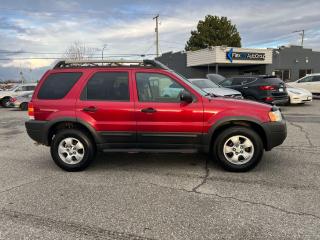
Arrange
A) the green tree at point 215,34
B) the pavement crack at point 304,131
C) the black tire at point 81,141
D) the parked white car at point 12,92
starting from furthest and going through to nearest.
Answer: the green tree at point 215,34 → the parked white car at point 12,92 → the pavement crack at point 304,131 → the black tire at point 81,141

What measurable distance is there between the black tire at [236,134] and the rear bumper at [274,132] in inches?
5.7

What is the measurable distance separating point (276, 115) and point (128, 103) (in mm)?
2406

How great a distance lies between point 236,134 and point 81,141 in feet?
8.34

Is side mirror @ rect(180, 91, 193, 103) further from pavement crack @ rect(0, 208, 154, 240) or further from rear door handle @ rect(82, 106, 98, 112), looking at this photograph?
pavement crack @ rect(0, 208, 154, 240)

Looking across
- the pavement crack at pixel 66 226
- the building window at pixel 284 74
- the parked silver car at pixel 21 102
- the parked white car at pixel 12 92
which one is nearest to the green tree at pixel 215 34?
the building window at pixel 284 74

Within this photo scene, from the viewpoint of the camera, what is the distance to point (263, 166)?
17.6 ft

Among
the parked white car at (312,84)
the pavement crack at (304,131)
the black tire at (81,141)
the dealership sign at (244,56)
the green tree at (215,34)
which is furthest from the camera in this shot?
the green tree at (215,34)

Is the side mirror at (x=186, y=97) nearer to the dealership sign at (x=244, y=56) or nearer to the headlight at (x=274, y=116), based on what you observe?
the headlight at (x=274, y=116)

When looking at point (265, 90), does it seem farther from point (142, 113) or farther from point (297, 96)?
point (142, 113)

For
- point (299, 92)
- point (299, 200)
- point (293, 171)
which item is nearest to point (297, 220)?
point (299, 200)

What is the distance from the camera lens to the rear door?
5.02 meters

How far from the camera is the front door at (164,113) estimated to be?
16.1ft

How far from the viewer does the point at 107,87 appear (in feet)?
16.9

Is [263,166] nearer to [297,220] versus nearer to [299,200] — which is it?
[299,200]
